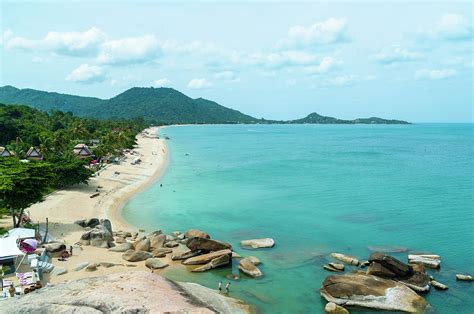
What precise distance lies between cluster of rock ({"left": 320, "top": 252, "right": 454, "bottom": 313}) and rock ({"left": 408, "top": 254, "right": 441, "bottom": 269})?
915 mm

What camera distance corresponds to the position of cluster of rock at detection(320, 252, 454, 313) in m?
20.9

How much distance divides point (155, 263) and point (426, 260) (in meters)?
18.4

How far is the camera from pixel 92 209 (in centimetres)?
3931

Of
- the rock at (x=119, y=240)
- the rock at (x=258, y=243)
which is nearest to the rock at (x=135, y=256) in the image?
the rock at (x=119, y=240)

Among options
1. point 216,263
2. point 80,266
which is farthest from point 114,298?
point 216,263

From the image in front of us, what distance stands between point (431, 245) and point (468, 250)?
2.60m

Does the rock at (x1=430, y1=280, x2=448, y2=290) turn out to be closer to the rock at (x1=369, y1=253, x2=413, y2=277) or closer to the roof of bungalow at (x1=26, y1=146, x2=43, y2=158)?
the rock at (x1=369, y1=253, x2=413, y2=277)

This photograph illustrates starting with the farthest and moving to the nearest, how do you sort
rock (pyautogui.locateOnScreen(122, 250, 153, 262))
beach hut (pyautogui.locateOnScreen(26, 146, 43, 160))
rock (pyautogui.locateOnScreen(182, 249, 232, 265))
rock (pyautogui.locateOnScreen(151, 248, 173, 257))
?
beach hut (pyautogui.locateOnScreen(26, 146, 43, 160))
rock (pyautogui.locateOnScreen(151, 248, 173, 257))
rock (pyautogui.locateOnScreen(182, 249, 232, 265))
rock (pyautogui.locateOnScreen(122, 250, 153, 262))

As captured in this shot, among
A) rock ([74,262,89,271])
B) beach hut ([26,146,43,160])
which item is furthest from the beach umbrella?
beach hut ([26,146,43,160])

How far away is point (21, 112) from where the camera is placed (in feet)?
349

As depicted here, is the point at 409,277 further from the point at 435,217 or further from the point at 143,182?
the point at 143,182

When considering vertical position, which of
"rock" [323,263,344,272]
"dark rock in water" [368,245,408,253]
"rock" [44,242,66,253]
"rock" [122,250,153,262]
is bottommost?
"dark rock in water" [368,245,408,253]

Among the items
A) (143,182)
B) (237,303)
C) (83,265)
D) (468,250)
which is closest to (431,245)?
(468,250)

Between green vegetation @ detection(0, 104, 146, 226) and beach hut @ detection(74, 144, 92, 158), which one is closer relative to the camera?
green vegetation @ detection(0, 104, 146, 226)
